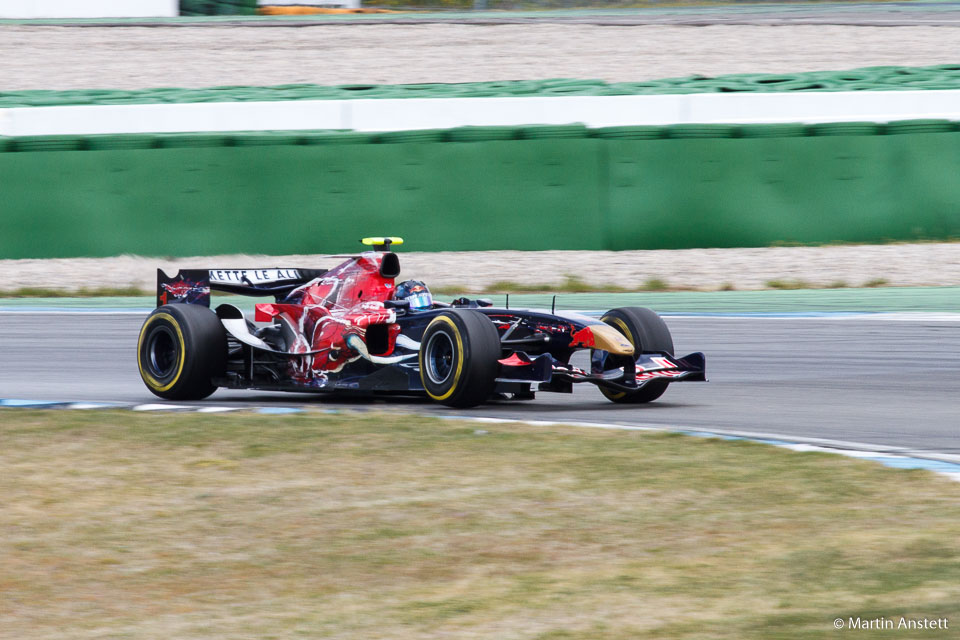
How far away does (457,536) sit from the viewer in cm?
552

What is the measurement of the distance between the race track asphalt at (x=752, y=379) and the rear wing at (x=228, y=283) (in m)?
0.73

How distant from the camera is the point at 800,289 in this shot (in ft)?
48.0

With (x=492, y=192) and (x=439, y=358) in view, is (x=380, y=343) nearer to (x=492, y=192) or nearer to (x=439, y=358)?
(x=439, y=358)

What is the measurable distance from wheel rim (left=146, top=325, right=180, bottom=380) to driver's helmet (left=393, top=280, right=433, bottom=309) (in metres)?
1.62

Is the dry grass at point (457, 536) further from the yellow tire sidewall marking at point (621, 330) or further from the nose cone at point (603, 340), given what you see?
the yellow tire sidewall marking at point (621, 330)

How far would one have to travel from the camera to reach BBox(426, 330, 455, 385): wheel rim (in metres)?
8.38

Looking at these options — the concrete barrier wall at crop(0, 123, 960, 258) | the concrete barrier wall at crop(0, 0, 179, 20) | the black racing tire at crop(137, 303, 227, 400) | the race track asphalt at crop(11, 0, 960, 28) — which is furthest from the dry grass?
the concrete barrier wall at crop(0, 0, 179, 20)

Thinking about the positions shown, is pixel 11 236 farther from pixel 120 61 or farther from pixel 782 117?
pixel 120 61

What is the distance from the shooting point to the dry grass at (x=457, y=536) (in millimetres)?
4457

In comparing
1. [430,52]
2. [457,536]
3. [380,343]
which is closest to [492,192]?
[380,343]

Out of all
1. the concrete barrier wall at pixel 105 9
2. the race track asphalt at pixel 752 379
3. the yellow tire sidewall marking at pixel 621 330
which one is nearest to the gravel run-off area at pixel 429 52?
the concrete barrier wall at pixel 105 9

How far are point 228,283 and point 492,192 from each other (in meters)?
6.60

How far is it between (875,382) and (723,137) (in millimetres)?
6802

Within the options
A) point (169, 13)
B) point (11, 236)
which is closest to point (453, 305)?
point (11, 236)
